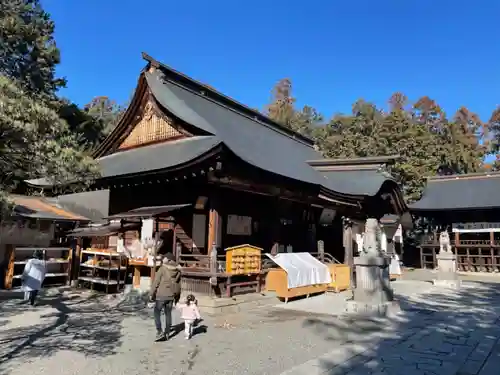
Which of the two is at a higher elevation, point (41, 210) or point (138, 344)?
point (41, 210)

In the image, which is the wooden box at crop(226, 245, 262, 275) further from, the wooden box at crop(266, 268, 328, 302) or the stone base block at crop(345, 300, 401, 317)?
the stone base block at crop(345, 300, 401, 317)

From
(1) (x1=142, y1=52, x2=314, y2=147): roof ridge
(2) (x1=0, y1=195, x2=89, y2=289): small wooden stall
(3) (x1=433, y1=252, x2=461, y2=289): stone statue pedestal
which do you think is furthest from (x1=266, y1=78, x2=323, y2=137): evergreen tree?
(2) (x1=0, y1=195, x2=89, y2=289): small wooden stall

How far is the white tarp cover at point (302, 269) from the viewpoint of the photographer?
1270 cm

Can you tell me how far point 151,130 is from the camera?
1530 cm

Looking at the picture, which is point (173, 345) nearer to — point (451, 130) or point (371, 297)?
point (371, 297)

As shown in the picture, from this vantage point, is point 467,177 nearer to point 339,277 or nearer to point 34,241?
point 339,277

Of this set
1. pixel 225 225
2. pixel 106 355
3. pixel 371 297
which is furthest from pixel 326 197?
pixel 106 355

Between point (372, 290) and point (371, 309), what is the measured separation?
513 millimetres

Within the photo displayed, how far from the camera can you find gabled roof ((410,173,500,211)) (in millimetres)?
28844

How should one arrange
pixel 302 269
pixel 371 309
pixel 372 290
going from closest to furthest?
pixel 371 309 → pixel 372 290 → pixel 302 269

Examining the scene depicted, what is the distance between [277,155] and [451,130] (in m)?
38.6

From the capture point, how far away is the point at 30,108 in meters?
5.76

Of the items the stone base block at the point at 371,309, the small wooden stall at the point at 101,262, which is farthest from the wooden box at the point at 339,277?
the small wooden stall at the point at 101,262

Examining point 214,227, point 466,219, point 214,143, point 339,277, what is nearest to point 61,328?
point 214,227
